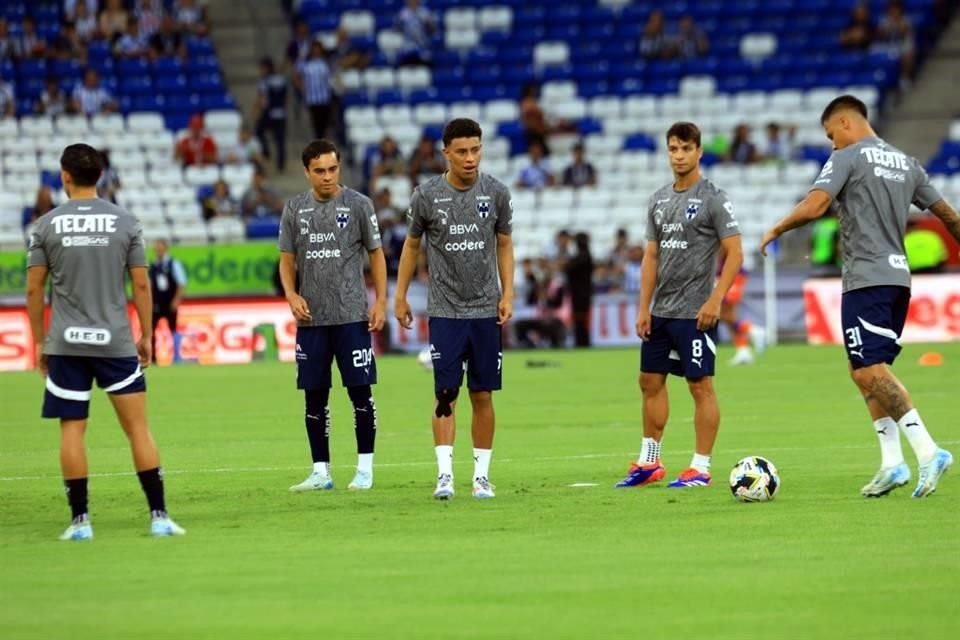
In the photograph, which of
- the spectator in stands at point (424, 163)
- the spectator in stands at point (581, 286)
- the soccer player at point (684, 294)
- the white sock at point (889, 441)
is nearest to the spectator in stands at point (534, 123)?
the spectator in stands at point (424, 163)

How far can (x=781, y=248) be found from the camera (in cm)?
3616

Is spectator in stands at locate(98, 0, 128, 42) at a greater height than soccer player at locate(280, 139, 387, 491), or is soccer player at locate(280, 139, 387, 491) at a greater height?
spectator in stands at locate(98, 0, 128, 42)

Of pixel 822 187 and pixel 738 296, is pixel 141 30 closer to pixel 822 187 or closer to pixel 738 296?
pixel 738 296

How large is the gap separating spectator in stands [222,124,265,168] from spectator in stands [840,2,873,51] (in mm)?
12472

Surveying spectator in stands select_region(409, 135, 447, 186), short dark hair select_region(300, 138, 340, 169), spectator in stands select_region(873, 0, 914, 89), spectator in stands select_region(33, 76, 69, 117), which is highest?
spectator in stands select_region(873, 0, 914, 89)

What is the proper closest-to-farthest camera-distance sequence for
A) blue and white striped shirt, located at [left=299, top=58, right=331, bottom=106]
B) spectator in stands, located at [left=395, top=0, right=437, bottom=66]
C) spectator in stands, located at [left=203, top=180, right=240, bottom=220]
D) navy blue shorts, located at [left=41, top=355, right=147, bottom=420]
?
navy blue shorts, located at [left=41, top=355, right=147, bottom=420], spectator in stands, located at [left=203, top=180, right=240, bottom=220], blue and white striped shirt, located at [left=299, top=58, right=331, bottom=106], spectator in stands, located at [left=395, top=0, right=437, bottom=66]

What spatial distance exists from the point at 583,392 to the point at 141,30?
2191cm

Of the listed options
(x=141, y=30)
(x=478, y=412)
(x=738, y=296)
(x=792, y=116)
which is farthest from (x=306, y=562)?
(x=141, y=30)

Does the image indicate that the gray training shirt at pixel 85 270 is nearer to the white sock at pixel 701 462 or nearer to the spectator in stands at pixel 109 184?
the white sock at pixel 701 462

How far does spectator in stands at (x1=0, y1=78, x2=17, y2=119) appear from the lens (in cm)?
3956

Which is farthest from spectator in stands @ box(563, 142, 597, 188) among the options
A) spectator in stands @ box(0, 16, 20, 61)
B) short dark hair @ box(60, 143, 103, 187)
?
short dark hair @ box(60, 143, 103, 187)

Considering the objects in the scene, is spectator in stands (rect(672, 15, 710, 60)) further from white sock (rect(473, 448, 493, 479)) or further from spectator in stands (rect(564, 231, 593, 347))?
white sock (rect(473, 448, 493, 479))

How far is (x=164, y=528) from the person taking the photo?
10234 millimetres

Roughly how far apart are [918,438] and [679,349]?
5.79ft
